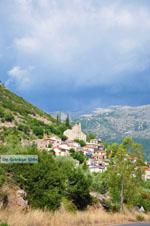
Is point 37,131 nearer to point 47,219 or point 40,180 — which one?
point 40,180

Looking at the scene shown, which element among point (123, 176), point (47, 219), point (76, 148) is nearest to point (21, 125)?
point (76, 148)

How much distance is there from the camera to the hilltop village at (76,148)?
3693 inches

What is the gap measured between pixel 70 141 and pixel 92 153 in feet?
43.8

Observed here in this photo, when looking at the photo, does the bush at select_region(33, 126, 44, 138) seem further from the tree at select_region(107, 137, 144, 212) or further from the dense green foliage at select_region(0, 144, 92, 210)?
the dense green foliage at select_region(0, 144, 92, 210)

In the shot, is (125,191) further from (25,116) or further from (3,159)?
(25,116)

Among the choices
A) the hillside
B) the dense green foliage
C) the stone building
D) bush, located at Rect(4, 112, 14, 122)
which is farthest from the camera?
the stone building

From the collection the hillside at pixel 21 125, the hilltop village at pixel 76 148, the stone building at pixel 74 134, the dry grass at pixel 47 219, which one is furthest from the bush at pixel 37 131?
the dry grass at pixel 47 219

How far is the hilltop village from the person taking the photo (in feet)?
308

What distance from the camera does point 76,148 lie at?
118375 mm

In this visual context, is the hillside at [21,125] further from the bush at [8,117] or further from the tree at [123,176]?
the tree at [123,176]

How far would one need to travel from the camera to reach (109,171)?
82.8 ft

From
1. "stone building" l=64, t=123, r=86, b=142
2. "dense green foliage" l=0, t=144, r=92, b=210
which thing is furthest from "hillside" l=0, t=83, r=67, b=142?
"dense green foliage" l=0, t=144, r=92, b=210

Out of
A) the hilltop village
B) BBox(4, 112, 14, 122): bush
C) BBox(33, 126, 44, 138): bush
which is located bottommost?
the hilltop village

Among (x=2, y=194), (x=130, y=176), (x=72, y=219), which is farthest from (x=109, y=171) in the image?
(x=2, y=194)
